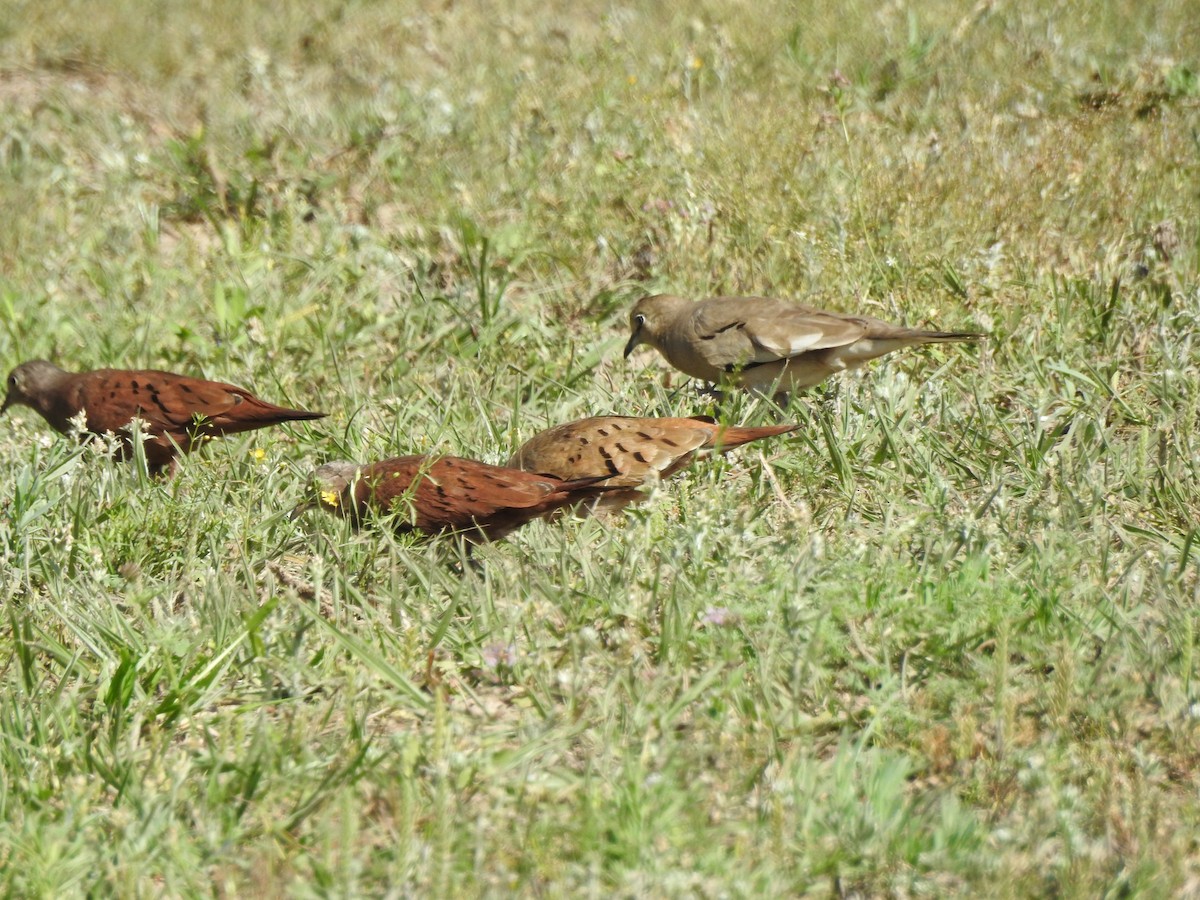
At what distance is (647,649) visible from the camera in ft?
12.6

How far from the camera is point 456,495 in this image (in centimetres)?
461

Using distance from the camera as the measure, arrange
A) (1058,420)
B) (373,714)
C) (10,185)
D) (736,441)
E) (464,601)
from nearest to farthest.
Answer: (373,714) < (464,601) < (736,441) < (1058,420) < (10,185)

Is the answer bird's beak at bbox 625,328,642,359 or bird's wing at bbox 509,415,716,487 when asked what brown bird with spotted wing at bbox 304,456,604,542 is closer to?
bird's wing at bbox 509,415,716,487

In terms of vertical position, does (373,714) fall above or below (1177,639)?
below

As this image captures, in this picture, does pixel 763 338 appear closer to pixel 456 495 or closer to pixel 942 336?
pixel 942 336

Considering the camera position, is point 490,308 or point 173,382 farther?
point 490,308

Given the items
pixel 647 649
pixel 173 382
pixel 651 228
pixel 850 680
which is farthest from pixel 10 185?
pixel 850 680

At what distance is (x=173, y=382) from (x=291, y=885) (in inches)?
123

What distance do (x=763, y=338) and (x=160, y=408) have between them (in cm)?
252

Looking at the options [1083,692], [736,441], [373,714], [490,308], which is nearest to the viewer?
[1083,692]

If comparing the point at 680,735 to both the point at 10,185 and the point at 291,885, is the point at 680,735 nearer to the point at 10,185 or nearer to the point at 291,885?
the point at 291,885

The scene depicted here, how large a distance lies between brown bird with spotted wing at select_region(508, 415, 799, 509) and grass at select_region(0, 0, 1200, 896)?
0.46 ft

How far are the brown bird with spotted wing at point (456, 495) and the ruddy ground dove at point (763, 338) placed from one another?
1.08 m

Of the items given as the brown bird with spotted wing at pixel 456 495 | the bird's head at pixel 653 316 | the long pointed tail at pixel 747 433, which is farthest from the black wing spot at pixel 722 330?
the brown bird with spotted wing at pixel 456 495
